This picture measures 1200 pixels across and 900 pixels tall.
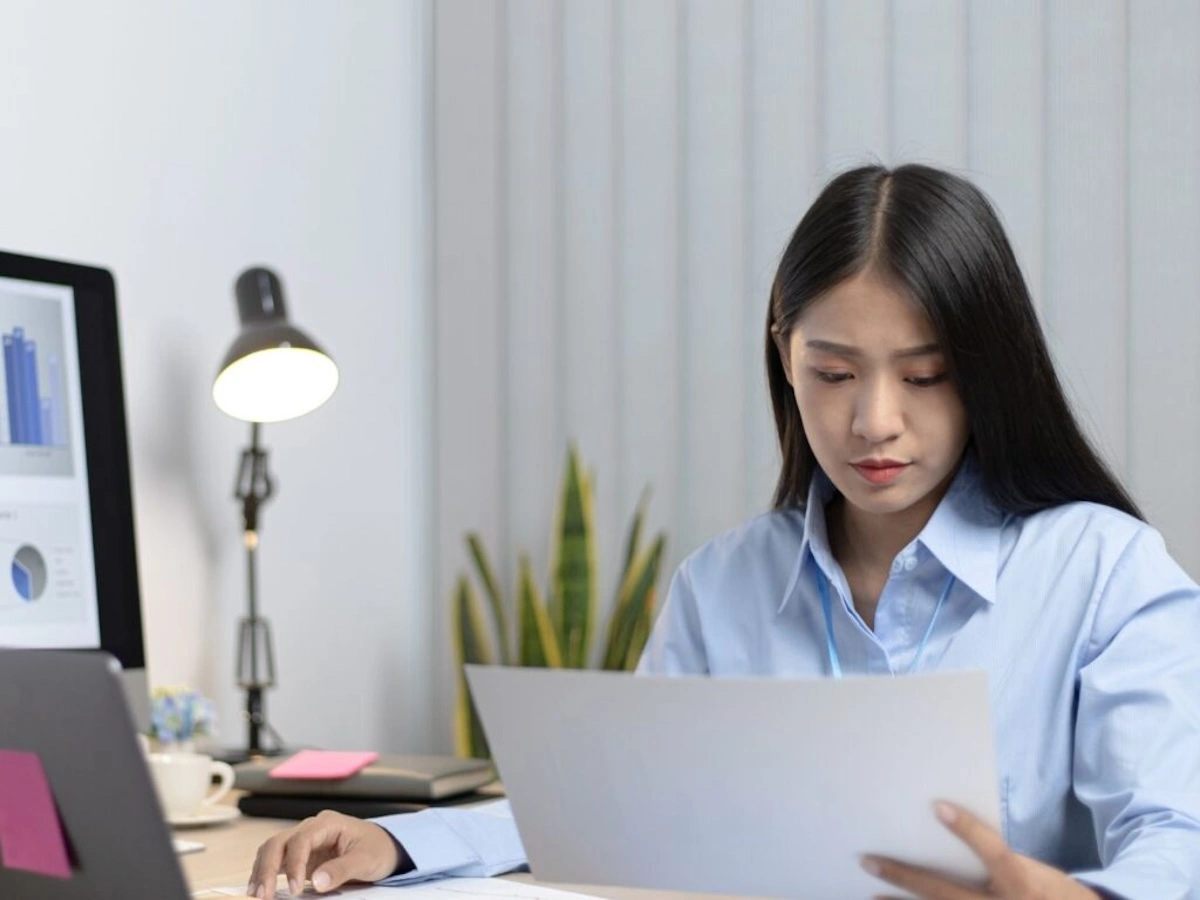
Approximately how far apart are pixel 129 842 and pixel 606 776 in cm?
29

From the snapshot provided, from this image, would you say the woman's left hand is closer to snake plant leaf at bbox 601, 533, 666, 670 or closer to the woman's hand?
the woman's hand

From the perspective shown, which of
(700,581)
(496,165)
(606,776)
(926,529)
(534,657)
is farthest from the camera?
(496,165)

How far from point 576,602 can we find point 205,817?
2.77 feet

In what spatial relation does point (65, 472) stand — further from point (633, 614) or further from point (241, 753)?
point (633, 614)

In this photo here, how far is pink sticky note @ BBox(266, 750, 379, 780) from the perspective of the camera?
168 cm

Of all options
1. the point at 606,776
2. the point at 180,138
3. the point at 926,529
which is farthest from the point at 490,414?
the point at 606,776

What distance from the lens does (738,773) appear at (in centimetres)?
93

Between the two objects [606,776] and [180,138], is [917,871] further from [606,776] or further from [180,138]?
[180,138]

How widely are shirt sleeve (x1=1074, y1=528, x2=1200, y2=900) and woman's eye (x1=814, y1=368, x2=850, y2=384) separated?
0.26 m

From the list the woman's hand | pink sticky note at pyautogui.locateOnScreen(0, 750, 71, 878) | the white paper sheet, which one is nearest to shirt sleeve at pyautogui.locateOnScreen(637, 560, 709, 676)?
the woman's hand

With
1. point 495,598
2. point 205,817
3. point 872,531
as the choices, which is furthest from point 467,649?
point 872,531

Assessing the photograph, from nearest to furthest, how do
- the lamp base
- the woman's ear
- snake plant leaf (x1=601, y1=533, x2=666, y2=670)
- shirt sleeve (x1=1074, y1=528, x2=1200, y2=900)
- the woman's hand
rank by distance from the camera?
1. shirt sleeve (x1=1074, y1=528, x2=1200, y2=900)
2. the woman's hand
3. the woman's ear
4. the lamp base
5. snake plant leaf (x1=601, y1=533, x2=666, y2=670)

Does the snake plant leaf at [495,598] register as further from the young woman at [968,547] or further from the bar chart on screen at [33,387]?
the young woman at [968,547]

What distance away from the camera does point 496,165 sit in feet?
8.46
